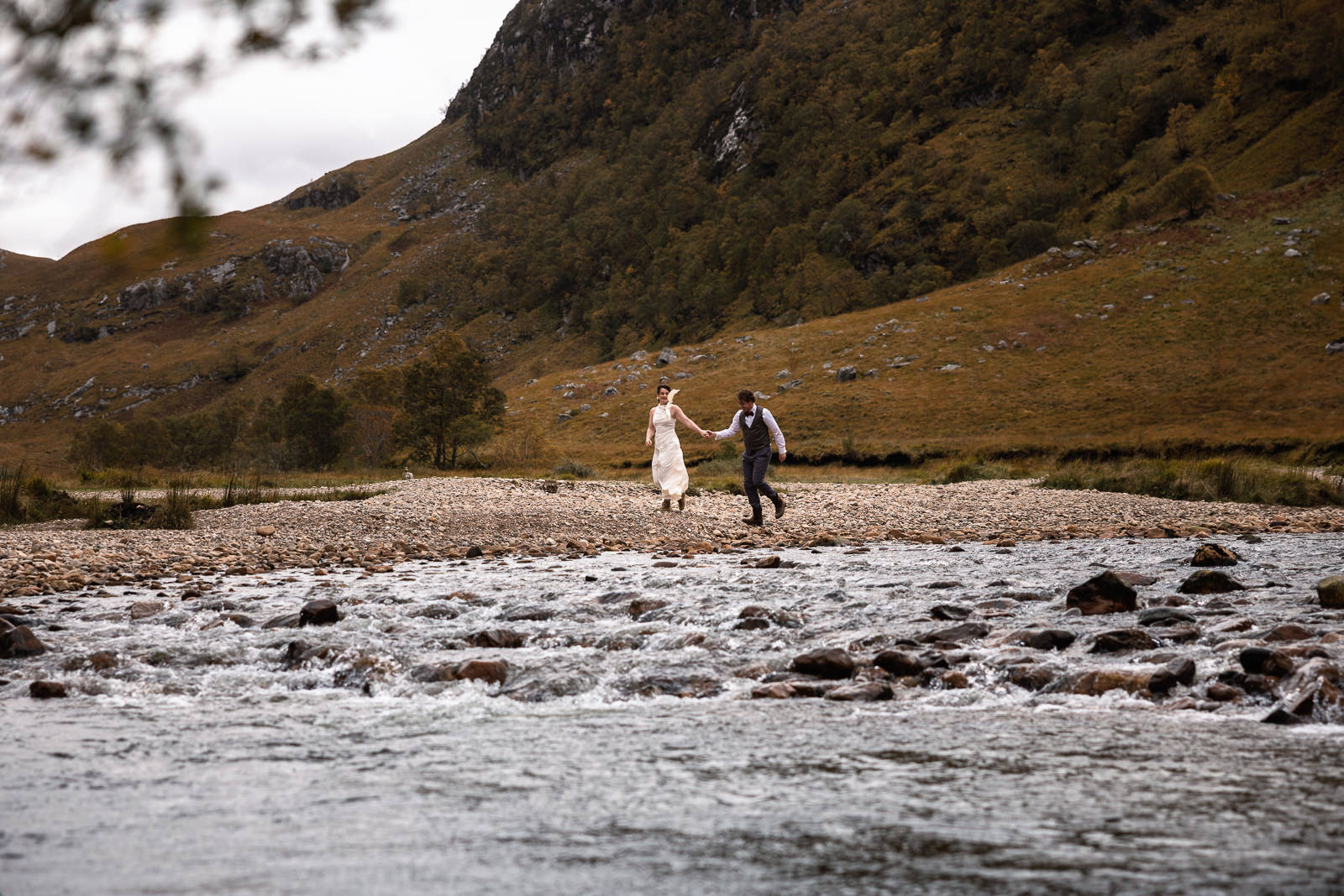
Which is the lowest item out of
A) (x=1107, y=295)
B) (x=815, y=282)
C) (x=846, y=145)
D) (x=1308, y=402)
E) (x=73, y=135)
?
(x=1308, y=402)

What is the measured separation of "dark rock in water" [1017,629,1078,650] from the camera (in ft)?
25.7

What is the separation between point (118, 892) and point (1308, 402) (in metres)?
58.0

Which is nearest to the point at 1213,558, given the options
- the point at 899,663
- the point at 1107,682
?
the point at 1107,682

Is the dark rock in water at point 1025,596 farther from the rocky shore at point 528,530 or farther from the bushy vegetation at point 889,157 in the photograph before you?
the bushy vegetation at point 889,157

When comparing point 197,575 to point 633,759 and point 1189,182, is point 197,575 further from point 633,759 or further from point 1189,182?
point 1189,182

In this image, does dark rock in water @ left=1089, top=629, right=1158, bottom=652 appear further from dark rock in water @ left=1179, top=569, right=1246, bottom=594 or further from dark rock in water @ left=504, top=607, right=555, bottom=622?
dark rock in water @ left=504, top=607, right=555, bottom=622

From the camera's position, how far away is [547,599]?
36.8ft

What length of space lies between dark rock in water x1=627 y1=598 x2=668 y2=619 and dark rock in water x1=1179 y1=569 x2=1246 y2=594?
6027mm

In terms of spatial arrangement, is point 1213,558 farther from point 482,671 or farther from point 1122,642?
point 482,671

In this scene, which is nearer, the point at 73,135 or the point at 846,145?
the point at 73,135

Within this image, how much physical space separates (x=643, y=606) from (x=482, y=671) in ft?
10.3

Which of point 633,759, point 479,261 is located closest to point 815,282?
point 479,261

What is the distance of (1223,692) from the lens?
6.16 metres

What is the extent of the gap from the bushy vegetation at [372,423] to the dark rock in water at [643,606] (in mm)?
34666
